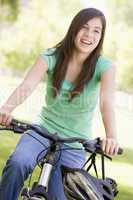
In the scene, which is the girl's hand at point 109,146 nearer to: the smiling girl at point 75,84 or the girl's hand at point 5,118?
the smiling girl at point 75,84

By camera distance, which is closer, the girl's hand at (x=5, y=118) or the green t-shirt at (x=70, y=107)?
the girl's hand at (x=5, y=118)

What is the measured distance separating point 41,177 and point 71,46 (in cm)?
77

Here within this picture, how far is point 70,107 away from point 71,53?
0.26m

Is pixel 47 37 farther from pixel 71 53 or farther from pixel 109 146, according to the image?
pixel 109 146

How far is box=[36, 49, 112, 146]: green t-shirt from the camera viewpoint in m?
3.14

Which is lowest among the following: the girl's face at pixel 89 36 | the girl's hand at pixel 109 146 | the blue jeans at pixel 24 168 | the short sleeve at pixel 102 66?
the blue jeans at pixel 24 168

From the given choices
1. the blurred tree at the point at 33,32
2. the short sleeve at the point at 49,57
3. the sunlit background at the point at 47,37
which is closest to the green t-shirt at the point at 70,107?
the short sleeve at the point at 49,57

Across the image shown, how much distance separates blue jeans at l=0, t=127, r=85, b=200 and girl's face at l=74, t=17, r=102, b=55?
0.48 meters

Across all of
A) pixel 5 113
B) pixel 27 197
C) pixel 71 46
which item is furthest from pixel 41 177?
pixel 71 46

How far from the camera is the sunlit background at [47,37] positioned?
1720 centimetres

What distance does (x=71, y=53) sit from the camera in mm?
3178

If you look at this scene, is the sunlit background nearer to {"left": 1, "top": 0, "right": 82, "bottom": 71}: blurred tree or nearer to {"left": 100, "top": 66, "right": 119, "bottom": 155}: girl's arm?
{"left": 1, "top": 0, "right": 82, "bottom": 71}: blurred tree

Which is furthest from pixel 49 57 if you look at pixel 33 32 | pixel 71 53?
pixel 33 32

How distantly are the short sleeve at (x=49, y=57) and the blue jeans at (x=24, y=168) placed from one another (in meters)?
0.34
